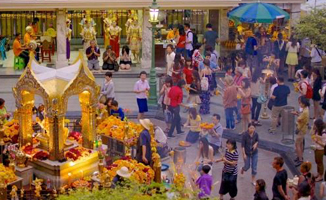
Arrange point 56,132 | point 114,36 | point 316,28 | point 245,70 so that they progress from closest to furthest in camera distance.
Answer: point 56,132
point 245,70
point 316,28
point 114,36

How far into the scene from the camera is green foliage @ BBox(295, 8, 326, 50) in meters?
21.3

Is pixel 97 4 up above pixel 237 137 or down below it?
above

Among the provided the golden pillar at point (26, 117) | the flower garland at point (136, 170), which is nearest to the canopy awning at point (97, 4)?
the golden pillar at point (26, 117)

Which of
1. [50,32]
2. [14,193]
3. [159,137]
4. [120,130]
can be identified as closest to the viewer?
[14,193]

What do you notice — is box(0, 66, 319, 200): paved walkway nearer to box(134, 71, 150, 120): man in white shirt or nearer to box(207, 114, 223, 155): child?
box(207, 114, 223, 155): child

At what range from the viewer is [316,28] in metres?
21.6

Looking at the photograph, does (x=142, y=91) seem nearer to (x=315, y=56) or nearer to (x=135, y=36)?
(x=135, y=36)

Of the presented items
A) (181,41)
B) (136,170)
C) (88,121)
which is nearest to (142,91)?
(88,121)

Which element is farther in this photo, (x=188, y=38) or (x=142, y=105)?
(x=188, y=38)

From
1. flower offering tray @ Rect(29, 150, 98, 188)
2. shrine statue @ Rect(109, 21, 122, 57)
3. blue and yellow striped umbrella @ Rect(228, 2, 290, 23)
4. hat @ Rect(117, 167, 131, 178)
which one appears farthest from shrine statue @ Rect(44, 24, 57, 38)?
hat @ Rect(117, 167, 131, 178)

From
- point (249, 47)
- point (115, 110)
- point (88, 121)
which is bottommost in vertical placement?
point (115, 110)

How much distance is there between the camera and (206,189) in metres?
11.6

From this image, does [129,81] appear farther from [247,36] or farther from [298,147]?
[298,147]

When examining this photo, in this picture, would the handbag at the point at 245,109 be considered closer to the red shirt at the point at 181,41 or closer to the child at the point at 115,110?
the child at the point at 115,110
